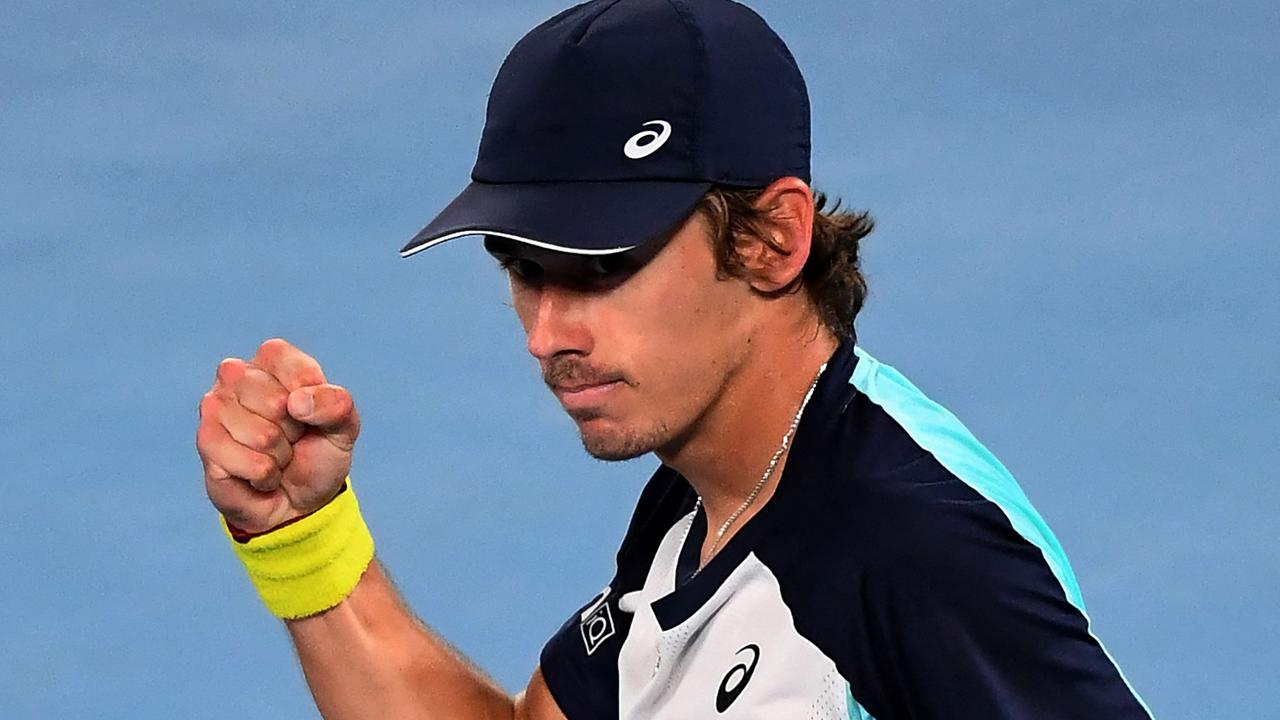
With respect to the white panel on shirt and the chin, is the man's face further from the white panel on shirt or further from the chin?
the white panel on shirt

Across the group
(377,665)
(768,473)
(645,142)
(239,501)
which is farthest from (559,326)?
(377,665)

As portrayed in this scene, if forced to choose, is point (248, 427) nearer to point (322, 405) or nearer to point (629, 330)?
point (322, 405)

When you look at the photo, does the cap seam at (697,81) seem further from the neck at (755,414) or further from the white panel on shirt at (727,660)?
the white panel on shirt at (727,660)

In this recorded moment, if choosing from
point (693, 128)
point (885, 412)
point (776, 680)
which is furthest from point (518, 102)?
point (776, 680)

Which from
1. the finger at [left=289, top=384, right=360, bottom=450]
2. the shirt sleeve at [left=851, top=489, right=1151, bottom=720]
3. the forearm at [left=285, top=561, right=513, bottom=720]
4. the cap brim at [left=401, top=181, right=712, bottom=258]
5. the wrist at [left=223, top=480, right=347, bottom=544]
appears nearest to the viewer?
the shirt sleeve at [left=851, top=489, right=1151, bottom=720]

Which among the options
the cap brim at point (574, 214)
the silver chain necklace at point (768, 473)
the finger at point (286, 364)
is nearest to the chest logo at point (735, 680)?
the silver chain necklace at point (768, 473)

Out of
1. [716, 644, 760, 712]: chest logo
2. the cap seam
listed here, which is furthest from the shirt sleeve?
the cap seam

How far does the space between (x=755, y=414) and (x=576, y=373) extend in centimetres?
24

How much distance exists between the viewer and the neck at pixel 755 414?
8.57 feet

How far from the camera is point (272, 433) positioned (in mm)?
2773

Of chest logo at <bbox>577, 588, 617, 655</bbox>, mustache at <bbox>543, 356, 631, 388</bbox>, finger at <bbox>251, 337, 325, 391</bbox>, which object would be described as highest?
finger at <bbox>251, 337, 325, 391</bbox>

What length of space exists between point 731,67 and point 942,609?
69 centimetres

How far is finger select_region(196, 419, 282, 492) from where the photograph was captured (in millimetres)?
2750

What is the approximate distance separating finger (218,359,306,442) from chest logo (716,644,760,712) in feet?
2.10
